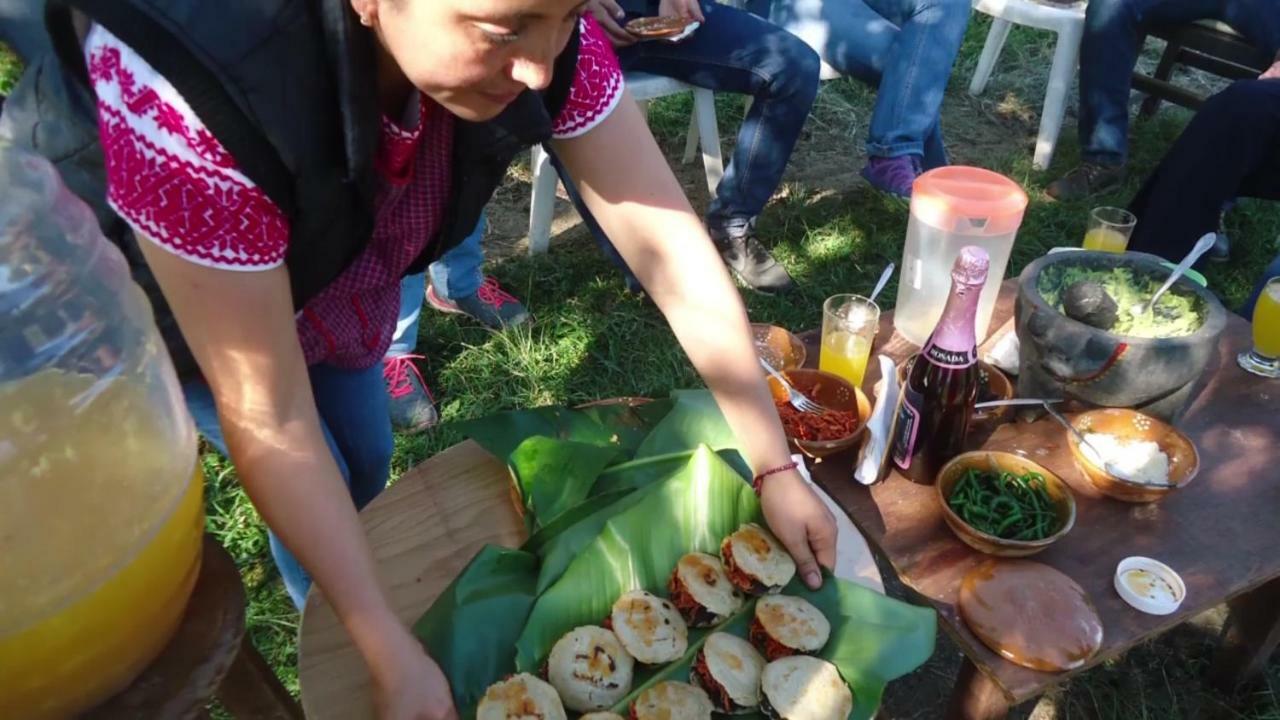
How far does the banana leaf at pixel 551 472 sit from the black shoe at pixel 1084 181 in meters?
3.75

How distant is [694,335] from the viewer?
60.9 inches

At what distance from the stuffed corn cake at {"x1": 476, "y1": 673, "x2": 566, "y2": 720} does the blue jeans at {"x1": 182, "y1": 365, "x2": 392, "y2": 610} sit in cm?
67

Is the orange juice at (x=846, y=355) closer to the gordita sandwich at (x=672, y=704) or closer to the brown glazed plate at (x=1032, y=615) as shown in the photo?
the brown glazed plate at (x=1032, y=615)

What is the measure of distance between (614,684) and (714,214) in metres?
2.84

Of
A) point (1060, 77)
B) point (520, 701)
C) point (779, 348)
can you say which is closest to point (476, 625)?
point (520, 701)

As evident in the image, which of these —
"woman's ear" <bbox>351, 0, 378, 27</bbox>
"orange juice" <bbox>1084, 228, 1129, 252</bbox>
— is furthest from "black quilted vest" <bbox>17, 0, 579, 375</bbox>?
"orange juice" <bbox>1084, 228, 1129, 252</bbox>

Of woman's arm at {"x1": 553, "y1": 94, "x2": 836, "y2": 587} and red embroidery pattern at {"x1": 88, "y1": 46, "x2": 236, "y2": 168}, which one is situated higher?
red embroidery pattern at {"x1": 88, "y1": 46, "x2": 236, "y2": 168}

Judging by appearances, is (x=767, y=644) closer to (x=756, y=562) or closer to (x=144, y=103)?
(x=756, y=562)

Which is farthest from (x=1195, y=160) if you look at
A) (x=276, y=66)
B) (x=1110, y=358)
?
(x=276, y=66)

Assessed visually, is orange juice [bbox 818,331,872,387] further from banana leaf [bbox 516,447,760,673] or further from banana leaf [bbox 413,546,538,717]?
banana leaf [bbox 413,546,538,717]

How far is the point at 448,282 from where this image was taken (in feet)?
11.0

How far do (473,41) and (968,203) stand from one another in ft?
4.66

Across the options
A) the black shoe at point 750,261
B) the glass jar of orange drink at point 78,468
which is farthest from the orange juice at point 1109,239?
the glass jar of orange drink at point 78,468

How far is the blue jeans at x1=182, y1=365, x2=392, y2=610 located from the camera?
1760 mm
